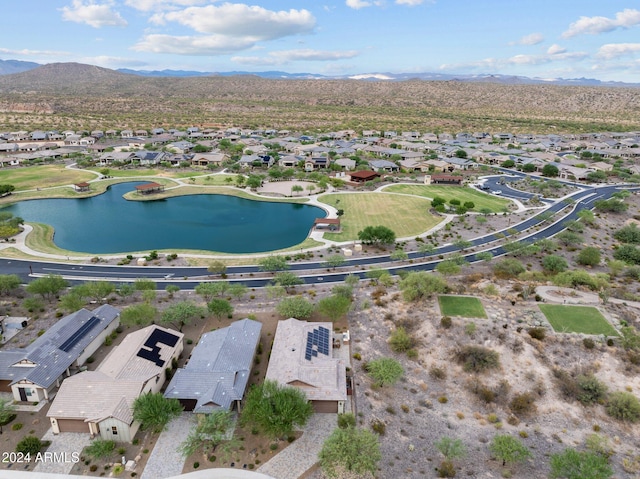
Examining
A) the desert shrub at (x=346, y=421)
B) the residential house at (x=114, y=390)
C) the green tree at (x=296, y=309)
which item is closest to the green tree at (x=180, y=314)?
the residential house at (x=114, y=390)

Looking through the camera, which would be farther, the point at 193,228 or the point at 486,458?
the point at 193,228

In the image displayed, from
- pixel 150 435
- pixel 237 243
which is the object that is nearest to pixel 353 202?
pixel 237 243

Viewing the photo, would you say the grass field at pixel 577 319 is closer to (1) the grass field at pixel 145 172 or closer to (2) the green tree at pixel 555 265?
(2) the green tree at pixel 555 265

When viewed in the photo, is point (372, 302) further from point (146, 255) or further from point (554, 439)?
point (146, 255)

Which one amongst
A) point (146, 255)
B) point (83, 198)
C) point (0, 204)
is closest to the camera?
point (146, 255)

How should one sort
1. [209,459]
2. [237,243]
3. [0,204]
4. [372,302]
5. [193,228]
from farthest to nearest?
[0,204] → [193,228] → [237,243] → [372,302] → [209,459]

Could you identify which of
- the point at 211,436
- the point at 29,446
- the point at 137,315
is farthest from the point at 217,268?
the point at 29,446

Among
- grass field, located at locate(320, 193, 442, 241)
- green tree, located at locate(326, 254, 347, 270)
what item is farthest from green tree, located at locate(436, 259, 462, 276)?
grass field, located at locate(320, 193, 442, 241)
